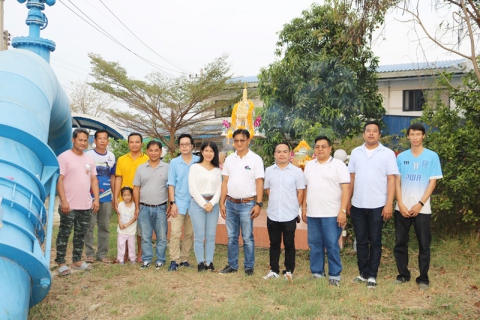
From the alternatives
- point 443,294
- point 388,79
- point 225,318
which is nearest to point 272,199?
point 225,318

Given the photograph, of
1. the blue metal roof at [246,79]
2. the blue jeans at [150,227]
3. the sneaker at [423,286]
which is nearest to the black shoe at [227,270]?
the blue jeans at [150,227]

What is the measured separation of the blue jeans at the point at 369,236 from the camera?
4.40 meters

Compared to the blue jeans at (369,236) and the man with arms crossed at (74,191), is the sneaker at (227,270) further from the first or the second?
the man with arms crossed at (74,191)

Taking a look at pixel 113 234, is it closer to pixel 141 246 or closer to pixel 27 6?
pixel 141 246

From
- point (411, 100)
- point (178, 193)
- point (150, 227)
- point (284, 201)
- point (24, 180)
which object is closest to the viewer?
point (24, 180)

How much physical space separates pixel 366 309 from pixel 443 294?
0.98 m

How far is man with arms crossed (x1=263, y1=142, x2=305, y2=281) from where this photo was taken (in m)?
4.67

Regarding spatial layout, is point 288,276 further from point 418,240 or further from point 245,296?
point 418,240

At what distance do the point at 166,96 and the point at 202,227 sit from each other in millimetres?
16200

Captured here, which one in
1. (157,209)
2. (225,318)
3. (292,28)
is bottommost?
(225,318)

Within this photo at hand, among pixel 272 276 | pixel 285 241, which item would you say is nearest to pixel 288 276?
pixel 272 276

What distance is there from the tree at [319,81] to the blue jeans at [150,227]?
657cm

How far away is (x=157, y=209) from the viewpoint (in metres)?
5.21

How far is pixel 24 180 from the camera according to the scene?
115 inches
